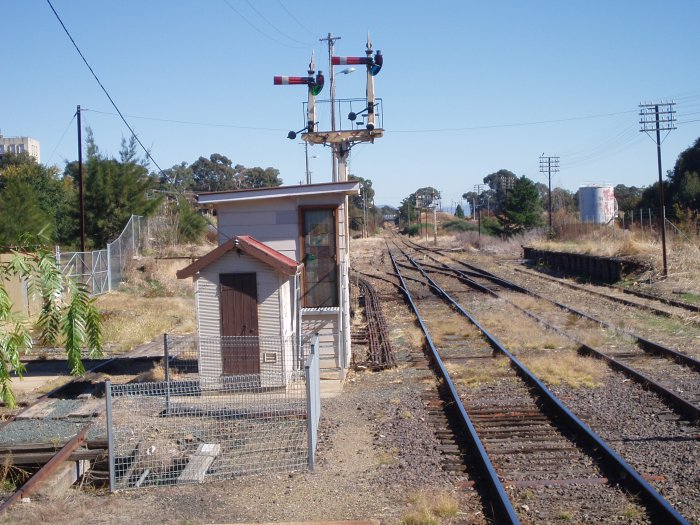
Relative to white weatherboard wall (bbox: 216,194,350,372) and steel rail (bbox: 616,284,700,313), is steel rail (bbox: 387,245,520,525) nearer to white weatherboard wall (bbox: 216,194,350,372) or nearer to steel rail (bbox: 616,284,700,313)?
white weatherboard wall (bbox: 216,194,350,372)

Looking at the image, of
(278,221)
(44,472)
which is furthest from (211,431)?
(278,221)

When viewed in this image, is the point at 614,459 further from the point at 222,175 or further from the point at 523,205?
the point at 222,175

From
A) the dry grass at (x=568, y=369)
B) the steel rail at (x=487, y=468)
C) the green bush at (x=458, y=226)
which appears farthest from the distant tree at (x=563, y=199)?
the steel rail at (x=487, y=468)

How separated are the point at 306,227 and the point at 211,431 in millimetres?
5082

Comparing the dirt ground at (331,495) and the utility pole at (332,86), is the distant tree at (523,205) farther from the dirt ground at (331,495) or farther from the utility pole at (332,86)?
the dirt ground at (331,495)

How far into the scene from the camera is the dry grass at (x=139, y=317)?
20.6 metres

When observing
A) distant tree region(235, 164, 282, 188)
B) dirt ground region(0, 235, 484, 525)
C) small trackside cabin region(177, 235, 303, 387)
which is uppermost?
distant tree region(235, 164, 282, 188)

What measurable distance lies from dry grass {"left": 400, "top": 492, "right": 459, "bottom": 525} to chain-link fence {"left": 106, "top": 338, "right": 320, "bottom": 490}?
5.15 feet

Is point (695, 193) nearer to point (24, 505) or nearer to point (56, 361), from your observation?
point (56, 361)

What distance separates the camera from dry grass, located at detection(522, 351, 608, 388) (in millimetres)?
12479

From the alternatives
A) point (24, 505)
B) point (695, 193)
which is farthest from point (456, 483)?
point (695, 193)

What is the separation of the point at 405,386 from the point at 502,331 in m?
6.46

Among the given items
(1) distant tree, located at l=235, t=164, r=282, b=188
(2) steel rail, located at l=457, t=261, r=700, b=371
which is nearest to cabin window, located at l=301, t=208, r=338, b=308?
(2) steel rail, located at l=457, t=261, r=700, b=371

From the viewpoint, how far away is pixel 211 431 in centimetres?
959
